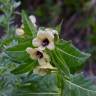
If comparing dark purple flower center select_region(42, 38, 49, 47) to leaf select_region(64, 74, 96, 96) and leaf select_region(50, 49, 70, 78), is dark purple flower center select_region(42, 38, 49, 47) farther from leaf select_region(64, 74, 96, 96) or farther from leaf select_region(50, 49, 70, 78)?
leaf select_region(64, 74, 96, 96)

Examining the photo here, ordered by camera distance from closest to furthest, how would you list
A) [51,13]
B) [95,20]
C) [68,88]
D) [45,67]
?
[45,67] → [68,88] → [95,20] → [51,13]

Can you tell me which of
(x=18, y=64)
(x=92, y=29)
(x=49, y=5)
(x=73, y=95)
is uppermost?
(x=49, y=5)

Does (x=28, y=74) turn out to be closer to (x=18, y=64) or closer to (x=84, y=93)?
(x=18, y=64)

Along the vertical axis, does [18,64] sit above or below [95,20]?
below

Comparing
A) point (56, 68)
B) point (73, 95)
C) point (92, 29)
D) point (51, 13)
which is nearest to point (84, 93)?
point (73, 95)

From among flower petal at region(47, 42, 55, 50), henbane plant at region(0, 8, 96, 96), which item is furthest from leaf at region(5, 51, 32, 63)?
flower petal at region(47, 42, 55, 50)

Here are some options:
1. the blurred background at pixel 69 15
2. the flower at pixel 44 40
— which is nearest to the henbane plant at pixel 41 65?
the flower at pixel 44 40

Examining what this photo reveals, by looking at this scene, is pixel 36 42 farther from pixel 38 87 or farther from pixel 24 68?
pixel 38 87
